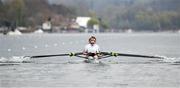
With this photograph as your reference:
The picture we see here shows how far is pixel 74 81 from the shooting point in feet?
80.9

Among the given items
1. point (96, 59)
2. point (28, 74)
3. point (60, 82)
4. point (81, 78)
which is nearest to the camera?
point (60, 82)

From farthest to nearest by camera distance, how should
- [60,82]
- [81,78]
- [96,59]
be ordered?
1. [96,59]
2. [81,78]
3. [60,82]

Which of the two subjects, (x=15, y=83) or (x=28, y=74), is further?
(x=28, y=74)

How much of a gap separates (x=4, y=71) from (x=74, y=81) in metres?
5.91

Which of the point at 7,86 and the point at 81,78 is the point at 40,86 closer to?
the point at 7,86

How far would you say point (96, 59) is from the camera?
1433 inches

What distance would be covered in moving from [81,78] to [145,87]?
4052mm

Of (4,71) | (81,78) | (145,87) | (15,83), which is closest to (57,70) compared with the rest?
(4,71)

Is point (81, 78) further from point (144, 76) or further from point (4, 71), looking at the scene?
point (4, 71)

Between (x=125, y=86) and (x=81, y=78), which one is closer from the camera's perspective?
(x=125, y=86)

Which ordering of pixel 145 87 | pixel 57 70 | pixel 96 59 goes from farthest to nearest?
pixel 96 59
pixel 57 70
pixel 145 87

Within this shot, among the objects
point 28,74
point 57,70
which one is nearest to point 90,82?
point 28,74

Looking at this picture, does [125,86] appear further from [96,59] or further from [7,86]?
[96,59]

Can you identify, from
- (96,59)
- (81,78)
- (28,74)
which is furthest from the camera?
(96,59)
